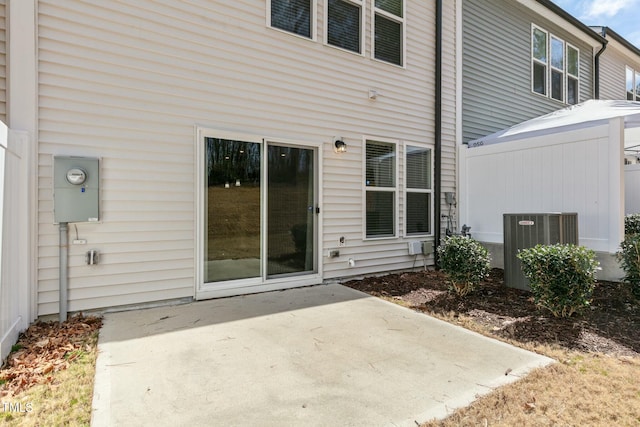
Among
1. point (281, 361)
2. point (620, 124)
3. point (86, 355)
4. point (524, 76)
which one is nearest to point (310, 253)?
point (281, 361)

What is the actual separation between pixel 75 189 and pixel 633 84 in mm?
16261

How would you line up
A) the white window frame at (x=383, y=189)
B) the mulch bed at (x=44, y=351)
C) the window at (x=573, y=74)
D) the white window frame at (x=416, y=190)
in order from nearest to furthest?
the mulch bed at (x=44, y=351) < the white window frame at (x=383, y=189) < the white window frame at (x=416, y=190) < the window at (x=573, y=74)

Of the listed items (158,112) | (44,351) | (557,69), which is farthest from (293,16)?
(557,69)

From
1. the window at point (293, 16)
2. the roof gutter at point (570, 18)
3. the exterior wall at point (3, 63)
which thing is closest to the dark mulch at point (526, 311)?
the window at point (293, 16)

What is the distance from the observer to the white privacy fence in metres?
2.55

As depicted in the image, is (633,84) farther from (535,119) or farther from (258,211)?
(258,211)

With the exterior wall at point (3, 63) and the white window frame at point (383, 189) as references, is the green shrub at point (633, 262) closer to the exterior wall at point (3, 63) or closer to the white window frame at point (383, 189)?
the white window frame at point (383, 189)

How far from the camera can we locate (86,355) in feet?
8.99

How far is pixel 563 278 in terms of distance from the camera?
349cm

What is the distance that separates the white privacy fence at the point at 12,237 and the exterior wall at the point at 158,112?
21 cm

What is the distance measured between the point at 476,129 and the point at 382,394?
656 centimetres

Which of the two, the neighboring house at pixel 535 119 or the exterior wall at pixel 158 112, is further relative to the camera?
the neighboring house at pixel 535 119

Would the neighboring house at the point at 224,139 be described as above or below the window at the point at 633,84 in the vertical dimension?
below

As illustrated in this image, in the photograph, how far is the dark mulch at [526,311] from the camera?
3.13 metres
